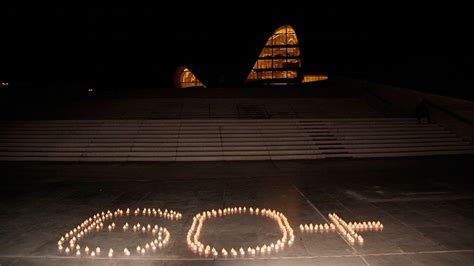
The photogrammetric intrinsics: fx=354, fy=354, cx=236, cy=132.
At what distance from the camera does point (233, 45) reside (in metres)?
44.3

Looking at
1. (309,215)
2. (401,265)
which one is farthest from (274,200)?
(401,265)

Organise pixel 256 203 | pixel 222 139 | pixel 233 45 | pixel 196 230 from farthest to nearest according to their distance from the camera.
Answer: pixel 233 45
pixel 222 139
pixel 256 203
pixel 196 230

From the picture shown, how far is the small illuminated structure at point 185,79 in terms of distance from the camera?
1757 inches

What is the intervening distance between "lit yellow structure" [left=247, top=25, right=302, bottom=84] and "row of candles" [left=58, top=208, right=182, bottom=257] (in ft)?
144

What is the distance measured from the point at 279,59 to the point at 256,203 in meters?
44.9

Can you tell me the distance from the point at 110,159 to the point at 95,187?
3.89 metres

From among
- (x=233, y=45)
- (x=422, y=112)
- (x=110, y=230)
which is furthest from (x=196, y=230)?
(x=233, y=45)

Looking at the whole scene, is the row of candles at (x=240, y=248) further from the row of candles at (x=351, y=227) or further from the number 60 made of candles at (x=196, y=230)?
the row of candles at (x=351, y=227)

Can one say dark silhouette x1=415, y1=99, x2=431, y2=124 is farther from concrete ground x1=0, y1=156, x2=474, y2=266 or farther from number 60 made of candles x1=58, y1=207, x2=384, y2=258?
number 60 made of candles x1=58, y1=207, x2=384, y2=258

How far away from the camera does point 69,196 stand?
694 centimetres

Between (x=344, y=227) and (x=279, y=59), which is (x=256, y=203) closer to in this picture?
(x=344, y=227)

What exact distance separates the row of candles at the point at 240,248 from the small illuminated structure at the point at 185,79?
3913cm

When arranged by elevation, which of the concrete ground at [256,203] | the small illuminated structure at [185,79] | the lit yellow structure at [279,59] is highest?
the lit yellow structure at [279,59]

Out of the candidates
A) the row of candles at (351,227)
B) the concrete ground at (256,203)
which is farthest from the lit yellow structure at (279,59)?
the row of candles at (351,227)
